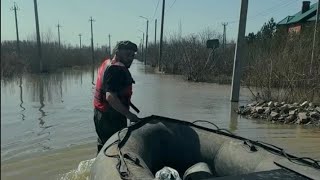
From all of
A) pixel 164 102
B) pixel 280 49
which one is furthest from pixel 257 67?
pixel 164 102

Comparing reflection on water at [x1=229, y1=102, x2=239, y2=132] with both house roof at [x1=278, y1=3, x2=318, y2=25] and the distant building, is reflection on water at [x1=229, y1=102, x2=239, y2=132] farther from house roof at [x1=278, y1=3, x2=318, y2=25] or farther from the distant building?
house roof at [x1=278, y1=3, x2=318, y2=25]

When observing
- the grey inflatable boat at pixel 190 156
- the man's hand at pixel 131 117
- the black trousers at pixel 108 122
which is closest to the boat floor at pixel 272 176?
the grey inflatable boat at pixel 190 156

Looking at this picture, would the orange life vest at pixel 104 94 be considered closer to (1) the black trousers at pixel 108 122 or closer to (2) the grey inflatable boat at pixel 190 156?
(1) the black trousers at pixel 108 122

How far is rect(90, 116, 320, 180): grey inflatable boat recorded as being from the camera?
13.4 feet

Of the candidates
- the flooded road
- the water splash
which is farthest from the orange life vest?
the water splash

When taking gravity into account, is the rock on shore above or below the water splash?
above

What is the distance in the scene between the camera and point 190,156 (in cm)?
570

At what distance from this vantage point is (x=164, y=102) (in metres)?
18.3

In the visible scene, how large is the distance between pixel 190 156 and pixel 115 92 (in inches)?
46.2

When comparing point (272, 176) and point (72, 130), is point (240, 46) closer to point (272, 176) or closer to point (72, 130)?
point (72, 130)

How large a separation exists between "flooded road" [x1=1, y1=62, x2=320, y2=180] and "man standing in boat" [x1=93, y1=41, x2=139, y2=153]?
1.19m

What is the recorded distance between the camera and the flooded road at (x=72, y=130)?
8766 millimetres

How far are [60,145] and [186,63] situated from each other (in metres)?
22.3

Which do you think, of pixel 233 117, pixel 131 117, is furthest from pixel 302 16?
pixel 131 117
